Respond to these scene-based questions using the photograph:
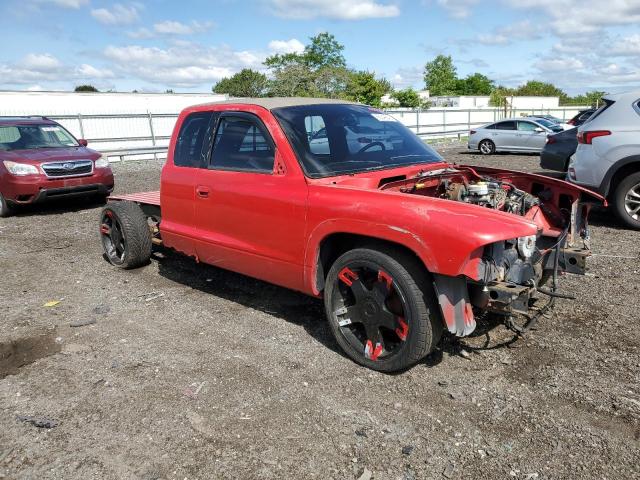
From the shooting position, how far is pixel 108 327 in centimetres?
459

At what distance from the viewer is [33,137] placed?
33.6 feet

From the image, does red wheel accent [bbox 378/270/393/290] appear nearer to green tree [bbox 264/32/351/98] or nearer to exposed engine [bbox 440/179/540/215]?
exposed engine [bbox 440/179/540/215]

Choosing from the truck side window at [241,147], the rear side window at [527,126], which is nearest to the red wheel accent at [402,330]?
the truck side window at [241,147]

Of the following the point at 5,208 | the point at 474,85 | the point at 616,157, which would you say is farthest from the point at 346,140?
the point at 474,85

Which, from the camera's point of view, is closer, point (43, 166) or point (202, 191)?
point (202, 191)

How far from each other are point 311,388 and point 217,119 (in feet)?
8.32

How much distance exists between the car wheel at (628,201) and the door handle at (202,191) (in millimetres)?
5475

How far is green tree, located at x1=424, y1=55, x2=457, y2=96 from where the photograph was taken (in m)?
98.8

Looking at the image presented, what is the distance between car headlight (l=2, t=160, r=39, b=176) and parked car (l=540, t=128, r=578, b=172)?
32.2 feet

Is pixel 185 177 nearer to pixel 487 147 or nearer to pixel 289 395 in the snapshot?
pixel 289 395

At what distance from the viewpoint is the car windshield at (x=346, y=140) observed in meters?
4.15

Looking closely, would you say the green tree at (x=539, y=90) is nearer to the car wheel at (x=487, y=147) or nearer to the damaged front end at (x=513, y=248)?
the car wheel at (x=487, y=147)

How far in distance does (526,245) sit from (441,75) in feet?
342

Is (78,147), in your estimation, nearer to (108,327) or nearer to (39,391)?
(108,327)
